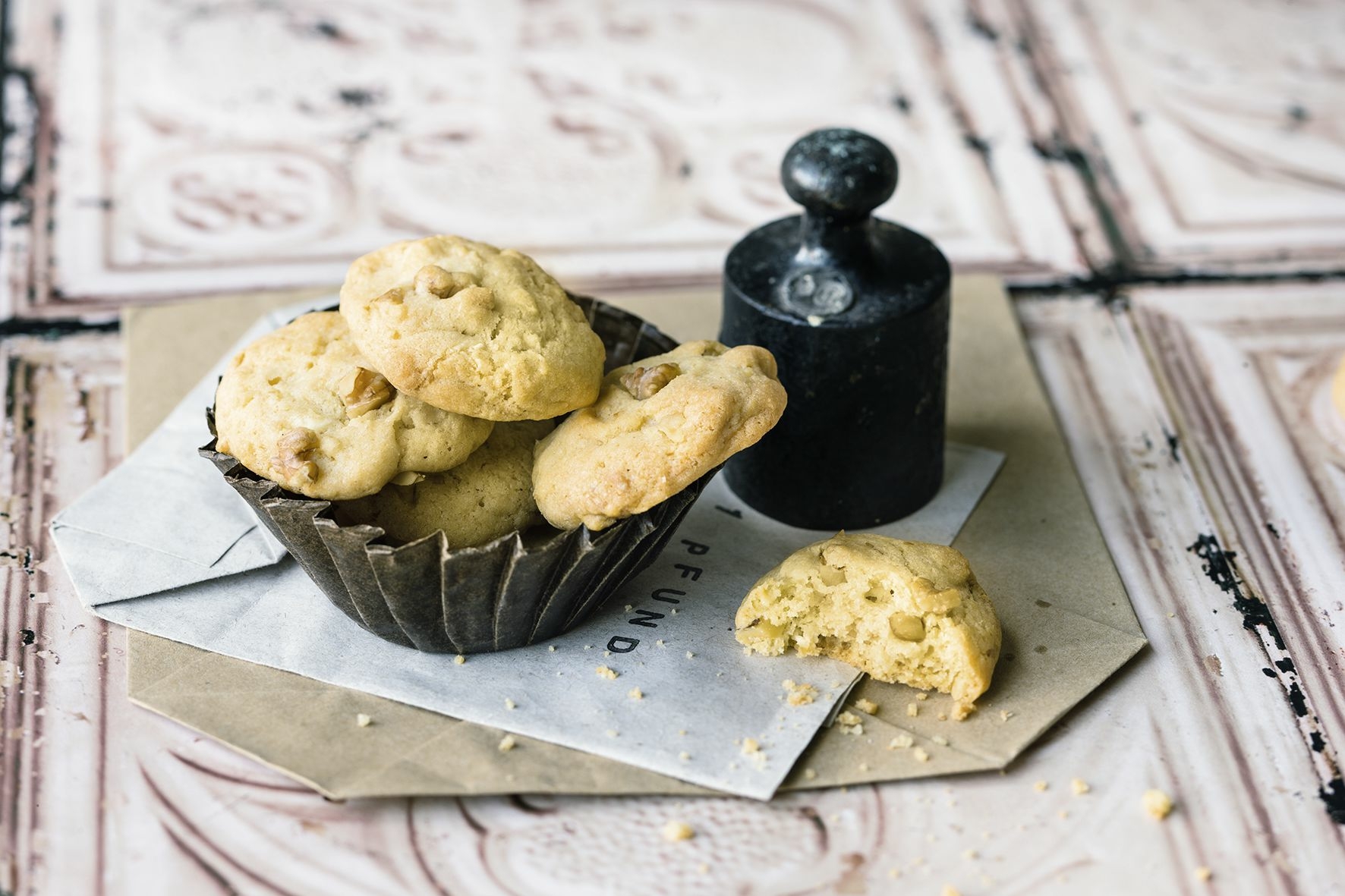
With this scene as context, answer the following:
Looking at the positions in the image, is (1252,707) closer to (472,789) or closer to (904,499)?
(904,499)

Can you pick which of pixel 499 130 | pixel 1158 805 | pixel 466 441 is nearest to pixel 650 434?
pixel 466 441

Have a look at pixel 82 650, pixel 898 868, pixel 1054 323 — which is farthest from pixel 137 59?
pixel 898 868

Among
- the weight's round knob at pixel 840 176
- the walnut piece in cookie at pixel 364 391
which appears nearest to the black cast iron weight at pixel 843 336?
the weight's round knob at pixel 840 176

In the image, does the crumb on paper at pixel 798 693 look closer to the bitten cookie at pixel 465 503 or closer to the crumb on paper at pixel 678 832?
the crumb on paper at pixel 678 832

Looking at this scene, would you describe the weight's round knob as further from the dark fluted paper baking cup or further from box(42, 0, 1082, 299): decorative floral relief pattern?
box(42, 0, 1082, 299): decorative floral relief pattern

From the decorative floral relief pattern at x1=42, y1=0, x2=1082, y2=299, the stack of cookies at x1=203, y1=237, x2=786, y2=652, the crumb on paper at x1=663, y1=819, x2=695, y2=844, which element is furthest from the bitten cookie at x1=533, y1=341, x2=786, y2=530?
the decorative floral relief pattern at x1=42, y1=0, x2=1082, y2=299

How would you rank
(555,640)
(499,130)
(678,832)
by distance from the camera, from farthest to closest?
(499,130) → (555,640) → (678,832)

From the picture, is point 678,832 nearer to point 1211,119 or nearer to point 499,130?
point 499,130
